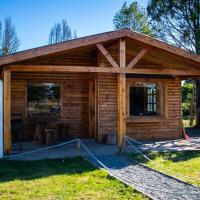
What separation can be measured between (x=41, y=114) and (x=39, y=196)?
7.01 m

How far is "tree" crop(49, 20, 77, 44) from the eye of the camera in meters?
31.0

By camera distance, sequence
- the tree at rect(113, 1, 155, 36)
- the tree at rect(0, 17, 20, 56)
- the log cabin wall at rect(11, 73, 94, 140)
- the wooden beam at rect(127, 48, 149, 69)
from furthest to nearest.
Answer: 1. the tree at rect(0, 17, 20, 56)
2. the tree at rect(113, 1, 155, 36)
3. the log cabin wall at rect(11, 73, 94, 140)
4. the wooden beam at rect(127, 48, 149, 69)

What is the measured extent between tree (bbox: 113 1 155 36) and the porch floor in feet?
42.7

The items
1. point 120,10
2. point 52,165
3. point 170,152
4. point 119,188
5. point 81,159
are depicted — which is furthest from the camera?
point 120,10

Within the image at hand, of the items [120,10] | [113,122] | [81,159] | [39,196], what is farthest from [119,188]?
[120,10]

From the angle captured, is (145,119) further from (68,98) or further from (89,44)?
(89,44)

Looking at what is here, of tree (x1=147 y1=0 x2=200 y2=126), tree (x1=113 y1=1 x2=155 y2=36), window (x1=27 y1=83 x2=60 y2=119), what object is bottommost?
window (x1=27 y1=83 x2=60 y2=119)

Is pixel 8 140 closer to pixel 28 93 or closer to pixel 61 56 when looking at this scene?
pixel 28 93

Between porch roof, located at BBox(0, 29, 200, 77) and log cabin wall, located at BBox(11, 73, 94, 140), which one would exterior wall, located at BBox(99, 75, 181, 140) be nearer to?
porch roof, located at BBox(0, 29, 200, 77)

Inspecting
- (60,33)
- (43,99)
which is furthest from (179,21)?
(60,33)

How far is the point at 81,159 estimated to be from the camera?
842 centimetres

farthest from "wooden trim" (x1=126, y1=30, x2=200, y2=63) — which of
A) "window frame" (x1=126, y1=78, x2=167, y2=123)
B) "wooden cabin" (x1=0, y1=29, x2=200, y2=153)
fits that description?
"window frame" (x1=126, y1=78, x2=167, y2=123)

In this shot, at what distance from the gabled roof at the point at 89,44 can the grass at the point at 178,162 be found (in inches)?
120

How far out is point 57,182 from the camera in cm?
635
